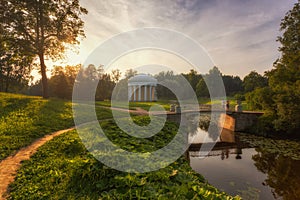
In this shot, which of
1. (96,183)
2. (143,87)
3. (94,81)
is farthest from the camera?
(143,87)

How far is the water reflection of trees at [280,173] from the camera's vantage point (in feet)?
26.5

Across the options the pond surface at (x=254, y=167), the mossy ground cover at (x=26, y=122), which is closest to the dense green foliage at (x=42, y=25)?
the mossy ground cover at (x=26, y=122)

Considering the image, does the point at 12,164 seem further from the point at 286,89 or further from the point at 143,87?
the point at 143,87

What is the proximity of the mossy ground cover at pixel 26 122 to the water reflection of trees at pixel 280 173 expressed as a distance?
11.5m

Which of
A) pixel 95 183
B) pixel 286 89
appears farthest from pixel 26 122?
pixel 286 89

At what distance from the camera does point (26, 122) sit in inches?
423

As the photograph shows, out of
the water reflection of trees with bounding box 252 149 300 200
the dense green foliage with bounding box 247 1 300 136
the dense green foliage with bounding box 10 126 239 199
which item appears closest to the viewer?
the dense green foliage with bounding box 10 126 239 199

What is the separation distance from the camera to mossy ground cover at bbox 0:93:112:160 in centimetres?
812

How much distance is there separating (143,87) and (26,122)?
1230 inches

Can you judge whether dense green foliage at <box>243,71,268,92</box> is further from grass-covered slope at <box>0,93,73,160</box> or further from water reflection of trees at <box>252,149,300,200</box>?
grass-covered slope at <box>0,93,73,160</box>

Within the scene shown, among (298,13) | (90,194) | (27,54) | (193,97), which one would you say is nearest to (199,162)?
(90,194)

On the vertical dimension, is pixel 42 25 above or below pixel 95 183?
above

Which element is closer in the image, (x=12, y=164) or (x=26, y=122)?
(x=12, y=164)

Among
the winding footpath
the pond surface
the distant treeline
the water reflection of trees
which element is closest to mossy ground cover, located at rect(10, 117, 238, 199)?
the winding footpath
